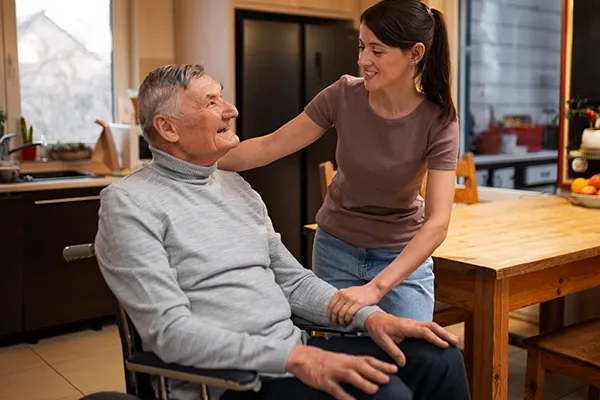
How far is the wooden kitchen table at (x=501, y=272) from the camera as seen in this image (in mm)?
2059

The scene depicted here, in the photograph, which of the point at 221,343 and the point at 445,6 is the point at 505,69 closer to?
the point at 445,6

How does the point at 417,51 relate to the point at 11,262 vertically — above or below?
above

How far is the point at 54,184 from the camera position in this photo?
3.47 metres

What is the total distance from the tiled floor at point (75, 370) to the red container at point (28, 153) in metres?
0.99

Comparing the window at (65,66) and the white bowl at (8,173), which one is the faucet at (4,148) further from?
the window at (65,66)

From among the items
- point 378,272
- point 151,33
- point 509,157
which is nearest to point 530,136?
point 509,157

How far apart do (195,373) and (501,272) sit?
971 millimetres

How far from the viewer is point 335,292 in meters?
1.82

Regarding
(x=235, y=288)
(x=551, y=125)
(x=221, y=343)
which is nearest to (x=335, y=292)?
(x=235, y=288)

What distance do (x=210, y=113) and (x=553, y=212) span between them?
1822mm

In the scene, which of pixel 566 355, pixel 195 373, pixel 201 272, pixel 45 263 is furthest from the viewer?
pixel 45 263

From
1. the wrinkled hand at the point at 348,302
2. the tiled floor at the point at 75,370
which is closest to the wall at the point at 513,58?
the tiled floor at the point at 75,370

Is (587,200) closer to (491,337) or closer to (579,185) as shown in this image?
(579,185)

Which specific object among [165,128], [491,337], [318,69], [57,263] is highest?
[318,69]
